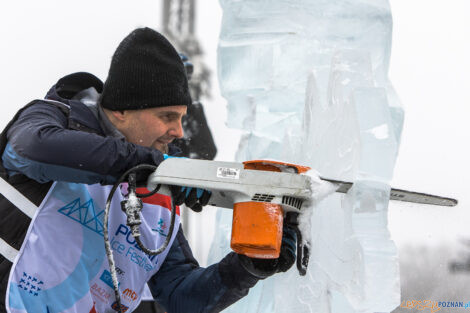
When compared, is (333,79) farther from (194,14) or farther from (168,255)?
(194,14)

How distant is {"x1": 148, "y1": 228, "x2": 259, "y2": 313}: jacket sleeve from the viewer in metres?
1.48

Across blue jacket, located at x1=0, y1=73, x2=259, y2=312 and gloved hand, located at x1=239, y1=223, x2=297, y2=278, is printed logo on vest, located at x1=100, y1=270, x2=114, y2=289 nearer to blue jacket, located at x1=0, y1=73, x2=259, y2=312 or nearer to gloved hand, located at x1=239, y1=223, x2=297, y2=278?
blue jacket, located at x1=0, y1=73, x2=259, y2=312

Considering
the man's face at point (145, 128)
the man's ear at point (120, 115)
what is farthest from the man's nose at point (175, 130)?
the man's ear at point (120, 115)

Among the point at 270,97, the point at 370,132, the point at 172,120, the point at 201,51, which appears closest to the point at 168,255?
the point at 172,120

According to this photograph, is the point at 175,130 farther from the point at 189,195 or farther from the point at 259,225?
the point at 259,225

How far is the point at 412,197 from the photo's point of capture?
137 centimetres

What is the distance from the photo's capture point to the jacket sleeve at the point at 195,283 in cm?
148

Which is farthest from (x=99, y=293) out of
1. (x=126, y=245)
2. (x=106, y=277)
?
(x=126, y=245)

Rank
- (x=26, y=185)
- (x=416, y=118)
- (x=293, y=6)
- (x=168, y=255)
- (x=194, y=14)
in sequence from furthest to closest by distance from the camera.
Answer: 1. (x=194, y=14)
2. (x=293, y=6)
3. (x=416, y=118)
4. (x=168, y=255)
5. (x=26, y=185)

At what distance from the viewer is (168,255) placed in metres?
1.70

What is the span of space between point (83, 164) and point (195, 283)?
0.58 m

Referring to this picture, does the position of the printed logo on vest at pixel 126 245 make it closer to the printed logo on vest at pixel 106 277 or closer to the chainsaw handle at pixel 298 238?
the printed logo on vest at pixel 106 277

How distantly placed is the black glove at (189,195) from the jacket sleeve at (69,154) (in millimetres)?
86

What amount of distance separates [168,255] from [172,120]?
1.42 ft
